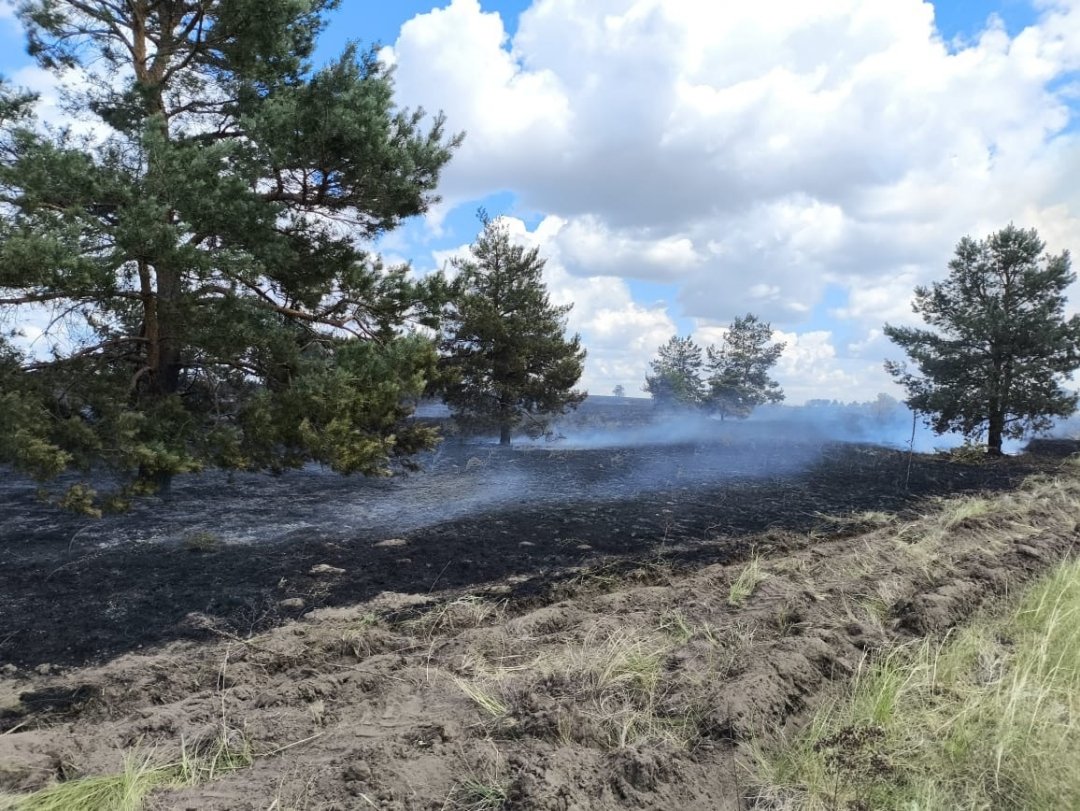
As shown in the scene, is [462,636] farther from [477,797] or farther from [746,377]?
[746,377]

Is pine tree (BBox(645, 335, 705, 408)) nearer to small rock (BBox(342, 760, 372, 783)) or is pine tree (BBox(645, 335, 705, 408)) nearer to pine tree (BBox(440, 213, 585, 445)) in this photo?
pine tree (BBox(440, 213, 585, 445))

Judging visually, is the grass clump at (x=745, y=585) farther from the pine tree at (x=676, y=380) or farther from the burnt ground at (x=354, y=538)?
the pine tree at (x=676, y=380)

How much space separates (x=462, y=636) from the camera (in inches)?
206

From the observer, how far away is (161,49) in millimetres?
10852

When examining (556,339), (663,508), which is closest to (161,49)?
(663,508)

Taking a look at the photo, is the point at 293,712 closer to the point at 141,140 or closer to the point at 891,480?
the point at 141,140

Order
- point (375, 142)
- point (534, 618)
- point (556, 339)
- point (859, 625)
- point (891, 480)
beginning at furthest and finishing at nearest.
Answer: point (556, 339) < point (891, 480) < point (375, 142) < point (534, 618) < point (859, 625)

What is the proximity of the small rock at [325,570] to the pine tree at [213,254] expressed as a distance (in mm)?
2651

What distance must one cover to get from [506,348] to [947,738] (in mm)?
21020

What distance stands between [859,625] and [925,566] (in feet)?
7.57

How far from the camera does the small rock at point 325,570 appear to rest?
7.31m

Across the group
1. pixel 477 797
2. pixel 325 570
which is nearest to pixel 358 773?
pixel 477 797

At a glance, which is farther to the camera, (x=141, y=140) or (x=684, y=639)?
(x=141, y=140)

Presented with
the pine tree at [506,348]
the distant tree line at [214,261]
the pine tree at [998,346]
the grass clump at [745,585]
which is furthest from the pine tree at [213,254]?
the pine tree at [998,346]
